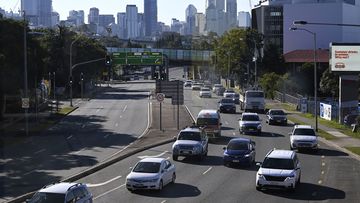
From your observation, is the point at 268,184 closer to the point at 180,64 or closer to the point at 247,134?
the point at 247,134

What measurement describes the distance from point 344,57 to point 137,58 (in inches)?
2714

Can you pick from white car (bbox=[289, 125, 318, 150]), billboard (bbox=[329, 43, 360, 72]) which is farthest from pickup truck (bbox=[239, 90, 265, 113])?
white car (bbox=[289, 125, 318, 150])

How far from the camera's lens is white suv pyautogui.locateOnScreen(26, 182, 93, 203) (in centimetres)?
1777

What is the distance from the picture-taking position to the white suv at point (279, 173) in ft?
80.3

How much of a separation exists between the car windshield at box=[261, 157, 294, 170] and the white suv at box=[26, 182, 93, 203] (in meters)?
9.20

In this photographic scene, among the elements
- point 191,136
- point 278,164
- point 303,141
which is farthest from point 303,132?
point 278,164

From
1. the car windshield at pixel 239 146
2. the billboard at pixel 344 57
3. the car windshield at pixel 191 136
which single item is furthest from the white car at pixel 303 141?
the billboard at pixel 344 57

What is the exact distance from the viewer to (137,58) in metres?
134

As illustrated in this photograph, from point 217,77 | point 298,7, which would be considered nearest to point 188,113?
point 298,7

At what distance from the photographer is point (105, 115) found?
6919 cm

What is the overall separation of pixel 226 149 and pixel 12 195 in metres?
12.0

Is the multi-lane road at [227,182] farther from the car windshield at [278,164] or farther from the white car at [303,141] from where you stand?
the car windshield at [278,164]

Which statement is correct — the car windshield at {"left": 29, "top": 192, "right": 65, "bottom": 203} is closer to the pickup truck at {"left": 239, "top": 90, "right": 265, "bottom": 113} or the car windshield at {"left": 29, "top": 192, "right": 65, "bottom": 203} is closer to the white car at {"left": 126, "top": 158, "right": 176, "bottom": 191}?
the white car at {"left": 126, "top": 158, "right": 176, "bottom": 191}

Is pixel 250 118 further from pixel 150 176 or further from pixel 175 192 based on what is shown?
pixel 150 176
